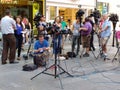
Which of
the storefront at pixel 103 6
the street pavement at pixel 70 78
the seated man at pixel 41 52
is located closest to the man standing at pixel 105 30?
the street pavement at pixel 70 78

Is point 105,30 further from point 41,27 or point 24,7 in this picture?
point 24,7

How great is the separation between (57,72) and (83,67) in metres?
1.69

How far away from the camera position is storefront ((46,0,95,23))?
1029 inches

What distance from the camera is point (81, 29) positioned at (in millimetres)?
13500

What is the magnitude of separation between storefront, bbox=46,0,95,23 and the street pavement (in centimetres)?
1430

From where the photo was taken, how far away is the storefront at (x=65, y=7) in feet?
85.8

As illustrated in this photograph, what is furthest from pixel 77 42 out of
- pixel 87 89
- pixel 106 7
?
pixel 106 7

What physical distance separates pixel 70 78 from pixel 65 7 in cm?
1876

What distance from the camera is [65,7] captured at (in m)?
27.8

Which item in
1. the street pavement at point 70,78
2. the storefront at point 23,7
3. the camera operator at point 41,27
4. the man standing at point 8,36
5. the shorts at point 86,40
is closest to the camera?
the street pavement at point 70,78

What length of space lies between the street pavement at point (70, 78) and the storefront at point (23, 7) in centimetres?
1091

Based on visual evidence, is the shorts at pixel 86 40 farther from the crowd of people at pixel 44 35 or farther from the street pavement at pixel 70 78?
the street pavement at pixel 70 78

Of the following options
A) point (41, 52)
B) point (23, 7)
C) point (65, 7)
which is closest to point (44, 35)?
point (41, 52)

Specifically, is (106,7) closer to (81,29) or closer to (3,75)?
(81,29)
